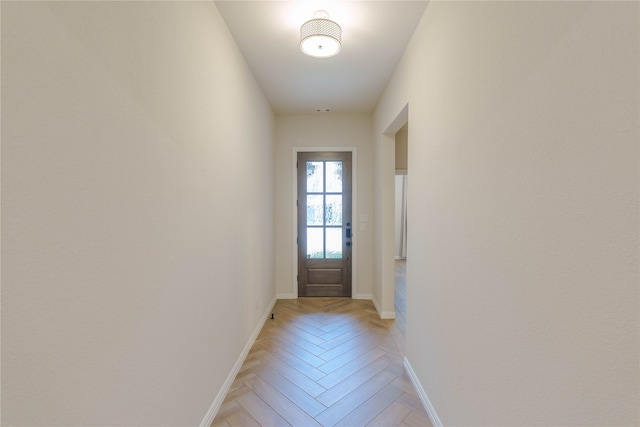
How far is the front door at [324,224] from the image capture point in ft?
13.7

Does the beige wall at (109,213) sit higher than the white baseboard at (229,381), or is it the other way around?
the beige wall at (109,213)

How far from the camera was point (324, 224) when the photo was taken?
13.8 feet

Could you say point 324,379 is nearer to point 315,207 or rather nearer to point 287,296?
point 287,296

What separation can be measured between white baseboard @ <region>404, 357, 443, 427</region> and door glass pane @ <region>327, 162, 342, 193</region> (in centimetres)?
246

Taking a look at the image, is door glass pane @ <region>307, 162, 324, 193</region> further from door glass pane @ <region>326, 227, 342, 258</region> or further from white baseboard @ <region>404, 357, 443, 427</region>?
white baseboard @ <region>404, 357, 443, 427</region>

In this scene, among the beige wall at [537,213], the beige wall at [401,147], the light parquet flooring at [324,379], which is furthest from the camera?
the beige wall at [401,147]

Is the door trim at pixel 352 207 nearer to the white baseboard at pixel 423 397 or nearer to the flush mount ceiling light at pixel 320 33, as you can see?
the white baseboard at pixel 423 397

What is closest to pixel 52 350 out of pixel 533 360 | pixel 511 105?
pixel 533 360

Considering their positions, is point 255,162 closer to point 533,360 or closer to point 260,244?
point 260,244

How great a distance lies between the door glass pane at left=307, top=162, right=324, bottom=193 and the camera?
4188mm

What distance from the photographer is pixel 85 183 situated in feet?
2.75

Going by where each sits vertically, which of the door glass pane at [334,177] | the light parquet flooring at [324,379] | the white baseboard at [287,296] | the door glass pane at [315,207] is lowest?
the light parquet flooring at [324,379]

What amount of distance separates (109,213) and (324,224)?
3371 millimetres

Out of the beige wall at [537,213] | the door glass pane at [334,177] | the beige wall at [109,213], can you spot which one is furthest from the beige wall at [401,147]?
the beige wall at [109,213]
